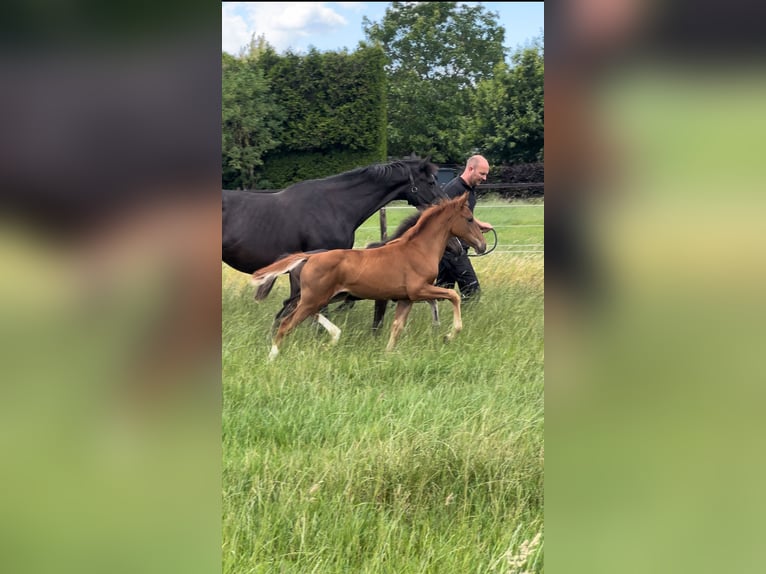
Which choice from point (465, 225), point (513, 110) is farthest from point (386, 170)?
point (513, 110)

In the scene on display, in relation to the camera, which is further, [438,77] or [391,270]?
[438,77]

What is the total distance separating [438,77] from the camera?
13.9 metres

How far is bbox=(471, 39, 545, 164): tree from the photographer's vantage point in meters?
14.3

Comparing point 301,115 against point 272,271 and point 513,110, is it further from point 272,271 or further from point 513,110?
point 272,271

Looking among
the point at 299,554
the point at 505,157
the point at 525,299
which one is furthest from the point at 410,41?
the point at 299,554

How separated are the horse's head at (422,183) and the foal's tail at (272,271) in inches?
49.9

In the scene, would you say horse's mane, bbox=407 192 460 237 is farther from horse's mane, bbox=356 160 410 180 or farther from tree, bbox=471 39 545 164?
tree, bbox=471 39 545 164

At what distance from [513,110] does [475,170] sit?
9820 mm

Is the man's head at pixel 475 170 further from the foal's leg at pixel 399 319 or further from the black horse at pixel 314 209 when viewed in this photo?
the foal's leg at pixel 399 319
